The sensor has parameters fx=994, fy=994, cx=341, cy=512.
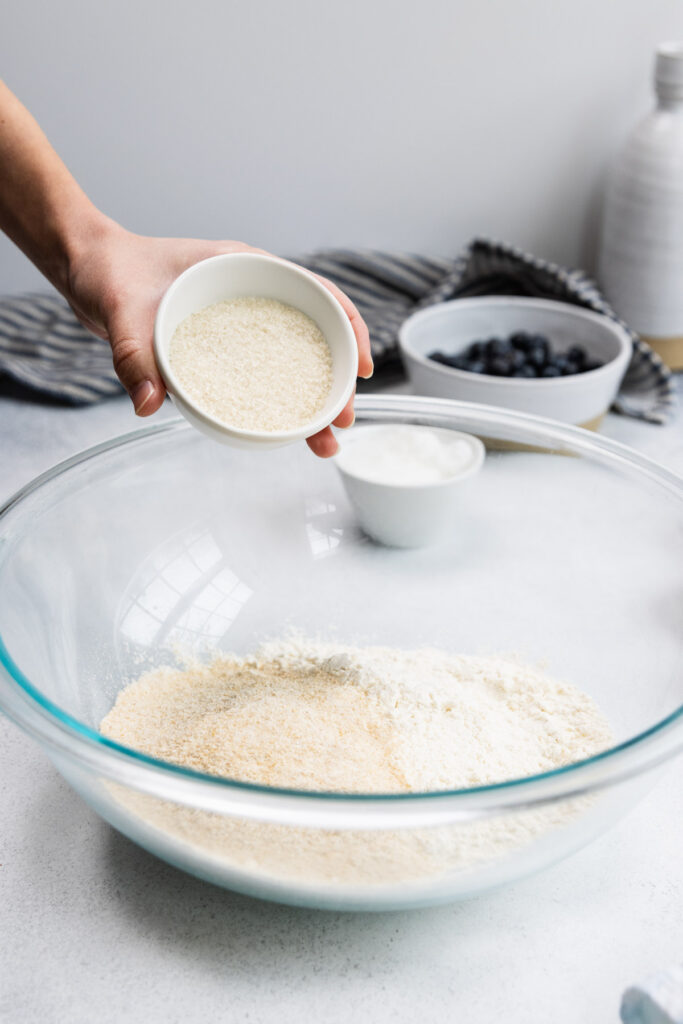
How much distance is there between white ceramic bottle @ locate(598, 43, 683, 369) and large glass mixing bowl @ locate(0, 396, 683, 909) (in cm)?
71

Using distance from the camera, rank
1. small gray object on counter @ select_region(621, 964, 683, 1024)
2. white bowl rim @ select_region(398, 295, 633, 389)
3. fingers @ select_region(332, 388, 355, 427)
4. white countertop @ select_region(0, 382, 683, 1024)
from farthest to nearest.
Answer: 1. white bowl rim @ select_region(398, 295, 633, 389)
2. fingers @ select_region(332, 388, 355, 427)
3. white countertop @ select_region(0, 382, 683, 1024)
4. small gray object on counter @ select_region(621, 964, 683, 1024)

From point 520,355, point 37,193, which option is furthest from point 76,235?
point 520,355

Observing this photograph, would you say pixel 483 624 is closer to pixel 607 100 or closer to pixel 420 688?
pixel 420 688

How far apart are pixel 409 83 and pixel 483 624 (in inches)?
45.2

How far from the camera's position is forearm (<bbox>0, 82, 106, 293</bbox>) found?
0.92 meters

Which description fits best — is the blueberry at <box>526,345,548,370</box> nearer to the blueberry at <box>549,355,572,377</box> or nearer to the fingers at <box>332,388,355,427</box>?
the blueberry at <box>549,355,572,377</box>

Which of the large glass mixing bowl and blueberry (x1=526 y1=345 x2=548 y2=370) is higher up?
the large glass mixing bowl

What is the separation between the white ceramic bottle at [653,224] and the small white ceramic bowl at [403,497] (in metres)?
0.71

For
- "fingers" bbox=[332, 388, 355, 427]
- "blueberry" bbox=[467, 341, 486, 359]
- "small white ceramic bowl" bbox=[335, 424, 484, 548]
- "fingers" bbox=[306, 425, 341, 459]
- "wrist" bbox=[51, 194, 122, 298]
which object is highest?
"wrist" bbox=[51, 194, 122, 298]

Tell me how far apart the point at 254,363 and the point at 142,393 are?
0.33 ft

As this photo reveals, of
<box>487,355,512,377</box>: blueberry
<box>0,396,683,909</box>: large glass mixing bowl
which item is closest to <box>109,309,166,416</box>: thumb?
<box>0,396,683,909</box>: large glass mixing bowl

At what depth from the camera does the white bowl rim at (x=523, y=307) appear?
1.30 m

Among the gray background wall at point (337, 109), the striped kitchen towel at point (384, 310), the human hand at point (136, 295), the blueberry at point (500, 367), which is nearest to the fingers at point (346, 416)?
the human hand at point (136, 295)

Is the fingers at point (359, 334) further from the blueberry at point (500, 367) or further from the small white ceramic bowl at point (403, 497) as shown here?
the blueberry at point (500, 367)
